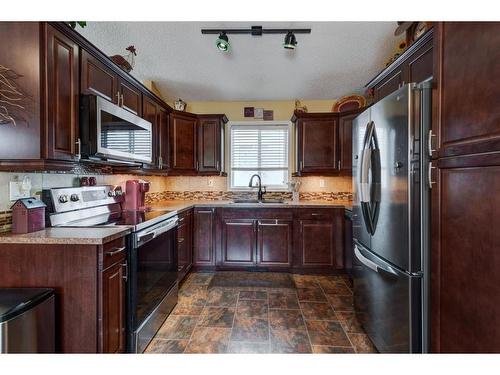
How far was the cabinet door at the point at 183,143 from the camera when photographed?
128 inches

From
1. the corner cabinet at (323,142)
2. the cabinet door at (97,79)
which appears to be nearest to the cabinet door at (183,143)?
the cabinet door at (97,79)

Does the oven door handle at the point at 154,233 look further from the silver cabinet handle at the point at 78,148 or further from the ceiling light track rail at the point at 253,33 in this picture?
the ceiling light track rail at the point at 253,33

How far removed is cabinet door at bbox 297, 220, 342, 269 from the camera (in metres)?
3.03

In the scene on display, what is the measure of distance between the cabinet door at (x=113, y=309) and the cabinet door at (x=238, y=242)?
1681mm

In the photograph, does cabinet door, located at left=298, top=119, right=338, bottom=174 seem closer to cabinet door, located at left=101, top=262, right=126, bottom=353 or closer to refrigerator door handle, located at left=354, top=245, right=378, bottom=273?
refrigerator door handle, located at left=354, top=245, right=378, bottom=273

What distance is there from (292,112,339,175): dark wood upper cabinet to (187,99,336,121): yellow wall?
43 cm

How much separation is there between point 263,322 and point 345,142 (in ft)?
8.01

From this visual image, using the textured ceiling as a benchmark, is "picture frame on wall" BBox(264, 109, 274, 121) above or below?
below

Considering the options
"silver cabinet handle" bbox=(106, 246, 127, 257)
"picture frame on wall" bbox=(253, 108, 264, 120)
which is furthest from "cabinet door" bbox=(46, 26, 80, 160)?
"picture frame on wall" bbox=(253, 108, 264, 120)

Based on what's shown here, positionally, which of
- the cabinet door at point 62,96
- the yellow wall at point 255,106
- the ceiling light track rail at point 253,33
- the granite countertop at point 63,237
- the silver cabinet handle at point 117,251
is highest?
the ceiling light track rail at point 253,33

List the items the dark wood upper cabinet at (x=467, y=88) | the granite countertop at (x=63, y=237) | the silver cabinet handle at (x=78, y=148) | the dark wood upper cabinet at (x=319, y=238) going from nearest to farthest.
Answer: the dark wood upper cabinet at (x=467, y=88) < the granite countertop at (x=63, y=237) < the silver cabinet handle at (x=78, y=148) < the dark wood upper cabinet at (x=319, y=238)

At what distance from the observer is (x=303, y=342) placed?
1.79 m

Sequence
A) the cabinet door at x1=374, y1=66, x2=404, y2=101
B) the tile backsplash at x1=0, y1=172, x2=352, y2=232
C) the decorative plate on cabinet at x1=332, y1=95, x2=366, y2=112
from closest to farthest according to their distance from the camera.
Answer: the cabinet door at x1=374, y1=66, x2=404, y2=101, the decorative plate on cabinet at x1=332, y1=95, x2=366, y2=112, the tile backsplash at x1=0, y1=172, x2=352, y2=232
